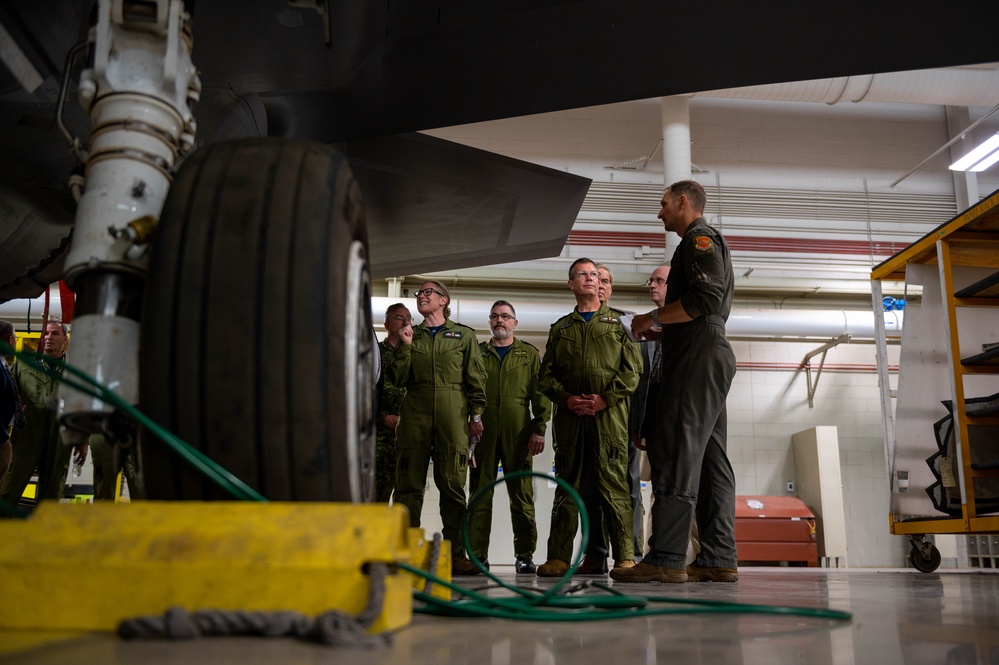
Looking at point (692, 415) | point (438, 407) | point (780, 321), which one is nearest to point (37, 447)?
point (438, 407)

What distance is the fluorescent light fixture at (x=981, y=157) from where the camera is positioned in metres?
7.19

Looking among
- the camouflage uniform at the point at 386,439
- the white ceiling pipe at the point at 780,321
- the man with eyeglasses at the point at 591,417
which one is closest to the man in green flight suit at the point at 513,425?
the camouflage uniform at the point at 386,439

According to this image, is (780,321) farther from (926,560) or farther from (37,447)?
(37,447)

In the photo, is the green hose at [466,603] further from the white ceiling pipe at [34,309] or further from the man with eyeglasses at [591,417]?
the white ceiling pipe at [34,309]

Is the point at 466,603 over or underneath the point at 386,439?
underneath

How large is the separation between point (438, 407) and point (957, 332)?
2.77 meters

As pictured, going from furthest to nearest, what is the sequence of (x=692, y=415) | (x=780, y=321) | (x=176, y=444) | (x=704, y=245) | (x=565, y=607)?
1. (x=780, y=321)
2. (x=704, y=245)
3. (x=692, y=415)
4. (x=565, y=607)
5. (x=176, y=444)

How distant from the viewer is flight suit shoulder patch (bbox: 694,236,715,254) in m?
2.88

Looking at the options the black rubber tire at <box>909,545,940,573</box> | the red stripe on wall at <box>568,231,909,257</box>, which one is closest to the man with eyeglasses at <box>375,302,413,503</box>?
the black rubber tire at <box>909,545,940,573</box>

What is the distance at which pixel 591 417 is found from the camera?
3.76 metres

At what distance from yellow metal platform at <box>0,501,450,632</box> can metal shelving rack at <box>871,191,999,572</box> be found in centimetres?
367

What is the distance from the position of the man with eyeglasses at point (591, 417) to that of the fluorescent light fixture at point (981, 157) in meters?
5.19

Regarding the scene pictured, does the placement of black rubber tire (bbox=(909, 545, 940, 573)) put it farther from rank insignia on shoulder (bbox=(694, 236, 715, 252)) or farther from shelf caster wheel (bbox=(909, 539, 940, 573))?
rank insignia on shoulder (bbox=(694, 236, 715, 252))

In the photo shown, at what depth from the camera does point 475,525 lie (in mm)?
4277
